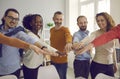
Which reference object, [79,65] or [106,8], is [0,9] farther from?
[79,65]

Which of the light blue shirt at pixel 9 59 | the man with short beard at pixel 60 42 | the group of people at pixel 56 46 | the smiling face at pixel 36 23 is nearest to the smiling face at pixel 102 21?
the group of people at pixel 56 46

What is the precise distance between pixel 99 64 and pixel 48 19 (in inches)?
147

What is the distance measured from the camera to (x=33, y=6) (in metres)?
5.88

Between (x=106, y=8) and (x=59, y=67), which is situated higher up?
(x=106, y=8)

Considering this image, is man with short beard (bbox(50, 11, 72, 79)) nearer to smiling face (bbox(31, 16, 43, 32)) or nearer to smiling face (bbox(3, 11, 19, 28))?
Result: smiling face (bbox(31, 16, 43, 32))

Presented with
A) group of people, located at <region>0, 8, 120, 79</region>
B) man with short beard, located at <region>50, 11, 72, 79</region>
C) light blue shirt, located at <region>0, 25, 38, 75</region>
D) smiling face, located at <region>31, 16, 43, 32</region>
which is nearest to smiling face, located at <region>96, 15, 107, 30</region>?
group of people, located at <region>0, 8, 120, 79</region>

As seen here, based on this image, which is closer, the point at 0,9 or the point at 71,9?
the point at 0,9

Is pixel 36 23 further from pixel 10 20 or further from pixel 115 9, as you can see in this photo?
pixel 115 9

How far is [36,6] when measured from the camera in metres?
5.92

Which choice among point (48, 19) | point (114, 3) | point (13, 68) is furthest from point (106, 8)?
point (13, 68)

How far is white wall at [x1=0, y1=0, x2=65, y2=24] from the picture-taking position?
18.3ft

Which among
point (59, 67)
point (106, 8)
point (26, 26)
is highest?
point (106, 8)

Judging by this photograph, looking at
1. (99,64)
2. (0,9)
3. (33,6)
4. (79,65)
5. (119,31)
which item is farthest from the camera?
(33,6)

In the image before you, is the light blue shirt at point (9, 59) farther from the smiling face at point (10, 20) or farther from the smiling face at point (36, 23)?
the smiling face at point (36, 23)
